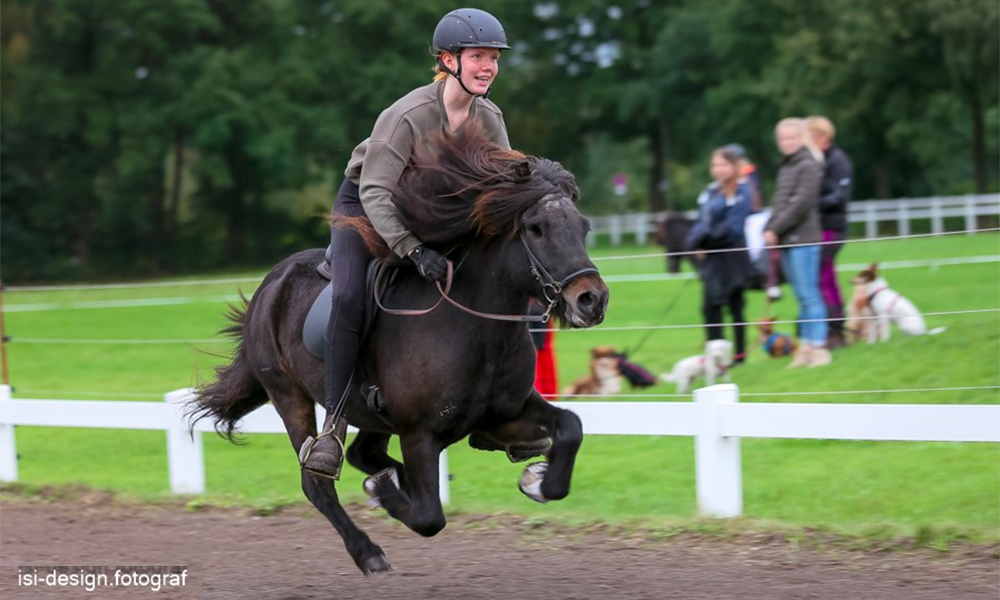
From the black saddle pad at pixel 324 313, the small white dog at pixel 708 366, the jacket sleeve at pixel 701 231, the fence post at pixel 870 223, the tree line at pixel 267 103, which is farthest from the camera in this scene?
the tree line at pixel 267 103

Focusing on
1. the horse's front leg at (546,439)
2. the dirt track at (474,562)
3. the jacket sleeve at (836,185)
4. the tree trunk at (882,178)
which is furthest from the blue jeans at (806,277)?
the tree trunk at (882,178)

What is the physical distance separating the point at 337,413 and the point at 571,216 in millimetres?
1527

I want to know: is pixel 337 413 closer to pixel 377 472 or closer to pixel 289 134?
pixel 377 472

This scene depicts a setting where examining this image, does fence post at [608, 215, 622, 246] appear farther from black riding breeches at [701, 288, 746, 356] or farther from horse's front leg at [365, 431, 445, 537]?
horse's front leg at [365, 431, 445, 537]

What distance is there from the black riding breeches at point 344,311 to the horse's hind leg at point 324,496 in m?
0.62

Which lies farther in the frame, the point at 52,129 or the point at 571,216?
the point at 52,129

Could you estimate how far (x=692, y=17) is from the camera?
41.8 metres

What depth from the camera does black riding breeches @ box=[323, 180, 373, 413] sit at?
5598 millimetres

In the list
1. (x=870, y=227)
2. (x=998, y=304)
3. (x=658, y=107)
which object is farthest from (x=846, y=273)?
(x=658, y=107)

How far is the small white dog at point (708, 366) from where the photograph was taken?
406 inches

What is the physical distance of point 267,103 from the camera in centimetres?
3594

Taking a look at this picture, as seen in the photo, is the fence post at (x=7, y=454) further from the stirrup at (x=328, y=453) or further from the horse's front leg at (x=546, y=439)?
the horse's front leg at (x=546, y=439)

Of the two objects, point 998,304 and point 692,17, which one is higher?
point 692,17

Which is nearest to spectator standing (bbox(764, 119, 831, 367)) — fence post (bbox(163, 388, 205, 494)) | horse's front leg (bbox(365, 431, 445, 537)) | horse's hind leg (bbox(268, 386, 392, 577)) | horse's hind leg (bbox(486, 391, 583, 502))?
fence post (bbox(163, 388, 205, 494))
